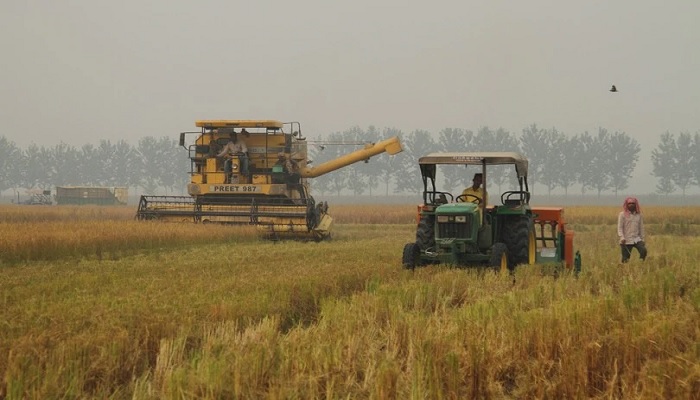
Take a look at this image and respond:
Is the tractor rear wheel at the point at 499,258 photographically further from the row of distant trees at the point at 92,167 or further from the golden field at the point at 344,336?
the row of distant trees at the point at 92,167

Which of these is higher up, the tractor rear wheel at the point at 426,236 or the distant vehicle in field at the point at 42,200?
the distant vehicle in field at the point at 42,200

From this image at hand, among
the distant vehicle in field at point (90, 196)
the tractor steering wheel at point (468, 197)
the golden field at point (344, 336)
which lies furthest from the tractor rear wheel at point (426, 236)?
the distant vehicle in field at point (90, 196)

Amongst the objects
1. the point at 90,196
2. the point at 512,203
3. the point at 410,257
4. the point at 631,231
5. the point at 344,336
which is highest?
the point at 90,196

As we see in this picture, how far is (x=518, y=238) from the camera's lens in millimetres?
11461

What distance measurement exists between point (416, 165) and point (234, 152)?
302 ft

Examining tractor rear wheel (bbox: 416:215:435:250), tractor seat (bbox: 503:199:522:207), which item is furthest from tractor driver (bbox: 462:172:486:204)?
tractor rear wheel (bbox: 416:215:435:250)

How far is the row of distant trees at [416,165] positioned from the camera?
110 metres

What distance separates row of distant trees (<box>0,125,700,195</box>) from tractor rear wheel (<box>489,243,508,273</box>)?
9411 cm

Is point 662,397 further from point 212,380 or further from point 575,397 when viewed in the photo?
point 212,380

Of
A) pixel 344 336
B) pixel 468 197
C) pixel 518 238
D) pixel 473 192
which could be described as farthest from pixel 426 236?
pixel 344 336

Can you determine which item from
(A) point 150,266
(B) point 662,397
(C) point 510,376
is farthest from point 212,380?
(A) point 150,266

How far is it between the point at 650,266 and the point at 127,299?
27.9 feet

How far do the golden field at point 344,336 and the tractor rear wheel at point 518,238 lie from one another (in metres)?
0.94

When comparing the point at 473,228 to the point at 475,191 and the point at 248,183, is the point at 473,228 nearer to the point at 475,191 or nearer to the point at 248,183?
the point at 475,191
